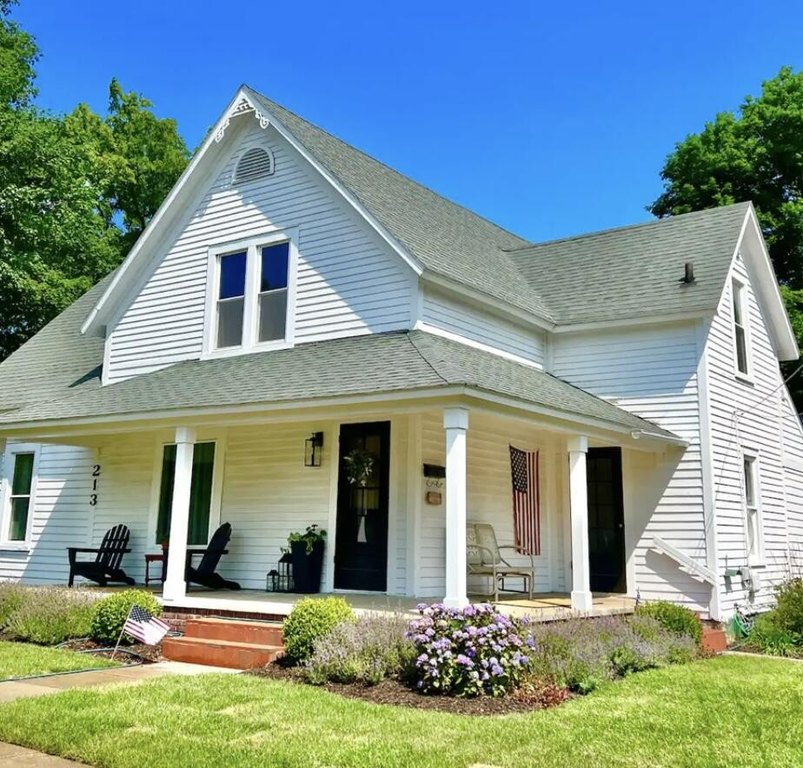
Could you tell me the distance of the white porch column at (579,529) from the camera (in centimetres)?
991

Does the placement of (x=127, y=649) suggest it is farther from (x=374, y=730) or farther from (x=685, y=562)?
(x=685, y=562)

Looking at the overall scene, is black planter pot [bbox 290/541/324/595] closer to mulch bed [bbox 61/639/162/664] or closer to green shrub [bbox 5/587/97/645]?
mulch bed [bbox 61/639/162/664]

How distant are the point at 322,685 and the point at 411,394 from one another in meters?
3.18

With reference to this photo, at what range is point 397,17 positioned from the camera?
578 inches

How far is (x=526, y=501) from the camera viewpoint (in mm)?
12023

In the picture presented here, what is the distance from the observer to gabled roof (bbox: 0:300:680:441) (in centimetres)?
924

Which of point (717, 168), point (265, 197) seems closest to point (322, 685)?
point (265, 197)

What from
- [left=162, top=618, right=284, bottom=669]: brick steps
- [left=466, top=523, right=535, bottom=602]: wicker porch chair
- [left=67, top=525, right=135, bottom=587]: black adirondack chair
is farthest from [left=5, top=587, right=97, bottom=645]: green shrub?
[left=466, top=523, right=535, bottom=602]: wicker porch chair

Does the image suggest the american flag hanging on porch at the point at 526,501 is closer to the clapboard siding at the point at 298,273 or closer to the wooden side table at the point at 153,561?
the clapboard siding at the point at 298,273

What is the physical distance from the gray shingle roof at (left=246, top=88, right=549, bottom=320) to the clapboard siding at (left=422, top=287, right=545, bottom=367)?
0.37 metres

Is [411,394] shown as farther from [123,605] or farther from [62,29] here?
[62,29]

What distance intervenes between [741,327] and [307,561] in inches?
344

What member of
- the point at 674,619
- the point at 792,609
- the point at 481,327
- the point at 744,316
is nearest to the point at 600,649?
the point at 674,619

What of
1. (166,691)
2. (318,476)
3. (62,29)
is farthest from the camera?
(62,29)
